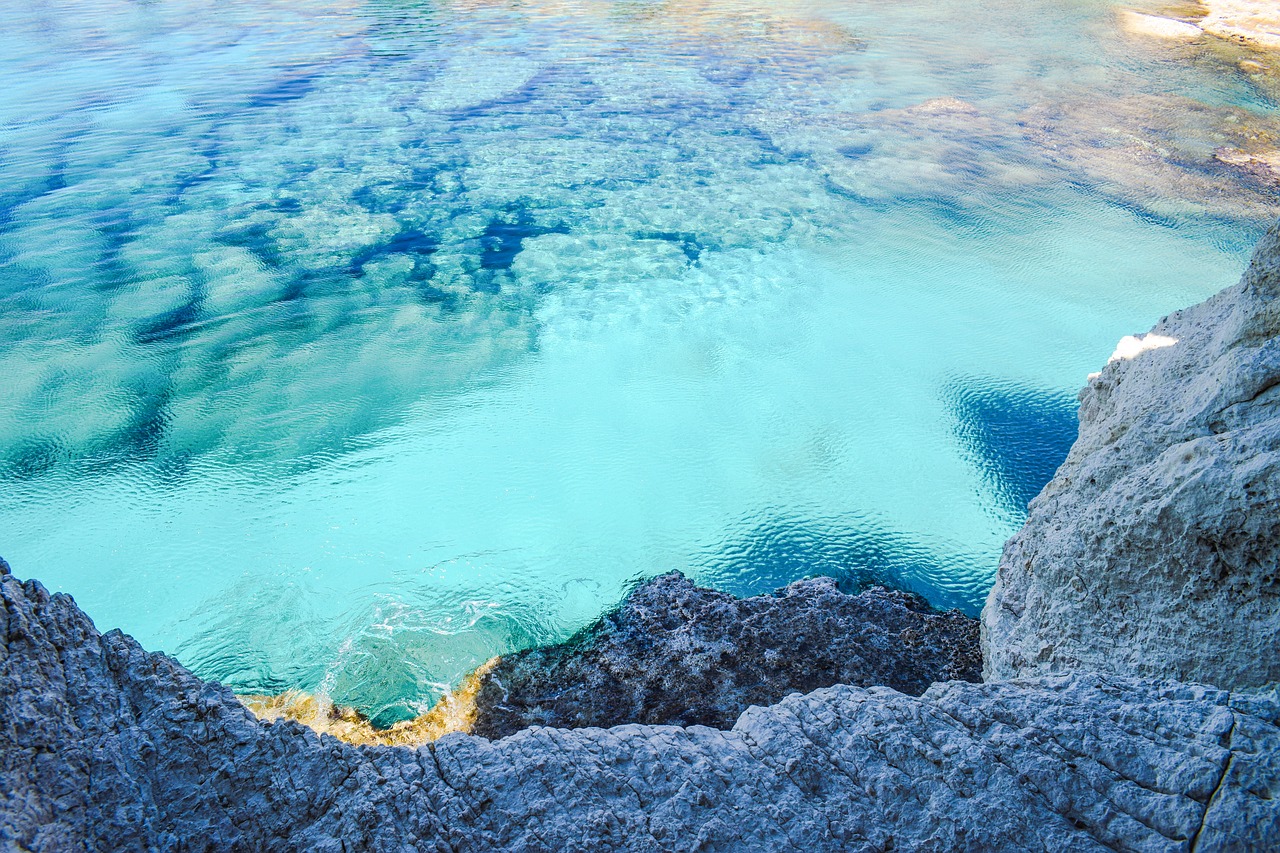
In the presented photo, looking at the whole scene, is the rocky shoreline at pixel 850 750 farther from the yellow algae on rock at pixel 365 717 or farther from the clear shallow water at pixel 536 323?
the clear shallow water at pixel 536 323

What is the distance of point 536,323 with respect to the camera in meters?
5.33

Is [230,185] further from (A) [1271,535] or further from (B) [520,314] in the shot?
(A) [1271,535]

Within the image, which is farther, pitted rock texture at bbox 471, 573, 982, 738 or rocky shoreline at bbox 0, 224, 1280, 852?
pitted rock texture at bbox 471, 573, 982, 738

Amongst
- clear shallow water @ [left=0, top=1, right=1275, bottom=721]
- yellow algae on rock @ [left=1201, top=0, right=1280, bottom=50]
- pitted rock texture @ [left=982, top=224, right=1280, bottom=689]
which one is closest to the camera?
pitted rock texture @ [left=982, top=224, right=1280, bottom=689]

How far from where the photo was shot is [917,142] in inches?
302

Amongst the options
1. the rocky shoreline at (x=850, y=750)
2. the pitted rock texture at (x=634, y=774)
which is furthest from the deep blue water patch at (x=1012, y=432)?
the pitted rock texture at (x=634, y=774)

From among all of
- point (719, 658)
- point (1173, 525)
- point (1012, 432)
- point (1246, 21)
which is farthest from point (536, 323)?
point (1246, 21)

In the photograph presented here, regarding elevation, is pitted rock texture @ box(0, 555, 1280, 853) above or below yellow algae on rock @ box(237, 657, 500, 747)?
above

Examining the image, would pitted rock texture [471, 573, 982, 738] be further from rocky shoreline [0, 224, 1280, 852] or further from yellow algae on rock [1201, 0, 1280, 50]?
yellow algae on rock [1201, 0, 1280, 50]

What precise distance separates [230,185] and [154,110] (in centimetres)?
245

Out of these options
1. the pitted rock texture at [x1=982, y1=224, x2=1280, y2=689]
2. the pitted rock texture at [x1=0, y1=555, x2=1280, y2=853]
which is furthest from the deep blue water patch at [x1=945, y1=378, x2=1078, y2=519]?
the pitted rock texture at [x1=0, y1=555, x2=1280, y2=853]

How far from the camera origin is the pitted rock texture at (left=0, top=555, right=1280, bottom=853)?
62.9 inches

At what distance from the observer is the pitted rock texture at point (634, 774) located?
160 cm

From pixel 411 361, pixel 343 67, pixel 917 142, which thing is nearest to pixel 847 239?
pixel 917 142
